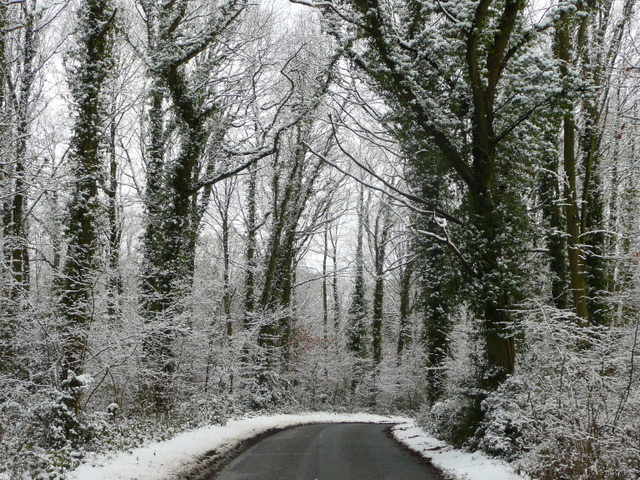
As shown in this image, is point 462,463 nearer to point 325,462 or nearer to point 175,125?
point 325,462

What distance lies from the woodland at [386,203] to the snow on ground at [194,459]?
35 centimetres

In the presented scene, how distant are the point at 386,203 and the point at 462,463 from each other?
699 centimetres

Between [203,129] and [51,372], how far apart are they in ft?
30.9

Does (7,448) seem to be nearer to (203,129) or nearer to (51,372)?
(51,372)

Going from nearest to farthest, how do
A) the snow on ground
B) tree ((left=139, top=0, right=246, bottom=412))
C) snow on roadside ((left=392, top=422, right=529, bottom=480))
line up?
1. the snow on ground
2. snow on roadside ((left=392, top=422, right=529, bottom=480))
3. tree ((left=139, top=0, right=246, bottom=412))

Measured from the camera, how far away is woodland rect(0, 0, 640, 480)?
7797 millimetres

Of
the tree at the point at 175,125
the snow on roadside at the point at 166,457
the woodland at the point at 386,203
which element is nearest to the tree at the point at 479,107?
the woodland at the point at 386,203

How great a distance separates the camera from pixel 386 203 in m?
13.8

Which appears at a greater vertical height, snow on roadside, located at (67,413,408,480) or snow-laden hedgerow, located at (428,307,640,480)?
snow-laden hedgerow, located at (428,307,640,480)

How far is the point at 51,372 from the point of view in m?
8.37

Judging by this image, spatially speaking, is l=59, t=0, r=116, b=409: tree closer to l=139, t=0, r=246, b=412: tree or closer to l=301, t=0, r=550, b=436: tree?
l=139, t=0, r=246, b=412: tree

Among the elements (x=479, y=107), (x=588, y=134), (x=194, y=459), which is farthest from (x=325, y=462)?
(x=588, y=134)

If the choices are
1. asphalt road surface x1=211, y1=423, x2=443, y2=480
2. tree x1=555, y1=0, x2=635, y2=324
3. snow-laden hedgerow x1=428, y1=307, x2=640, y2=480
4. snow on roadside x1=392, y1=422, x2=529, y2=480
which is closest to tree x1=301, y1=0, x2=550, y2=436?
snow on roadside x1=392, y1=422, x2=529, y2=480

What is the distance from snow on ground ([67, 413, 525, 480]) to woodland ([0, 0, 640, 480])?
1.14 ft
